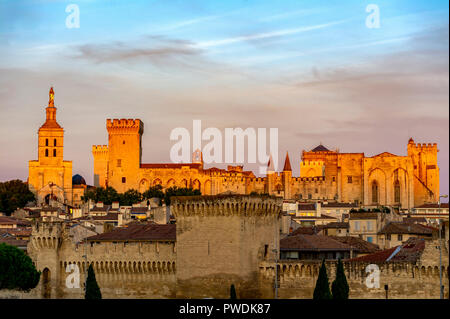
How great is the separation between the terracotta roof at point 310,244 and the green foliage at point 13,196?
86616 mm

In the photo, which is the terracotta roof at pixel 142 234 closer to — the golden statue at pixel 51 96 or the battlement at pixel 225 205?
the battlement at pixel 225 205

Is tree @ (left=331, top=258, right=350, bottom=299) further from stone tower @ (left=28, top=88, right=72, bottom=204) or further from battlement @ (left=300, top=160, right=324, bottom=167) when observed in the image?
battlement @ (left=300, top=160, right=324, bottom=167)

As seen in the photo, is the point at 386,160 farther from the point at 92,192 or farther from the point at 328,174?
the point at 92,192

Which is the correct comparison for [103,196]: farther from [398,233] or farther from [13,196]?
[398,233]

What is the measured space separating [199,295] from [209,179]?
4183 inches

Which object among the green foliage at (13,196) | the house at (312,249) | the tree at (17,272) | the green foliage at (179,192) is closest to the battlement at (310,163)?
the green foliage at (179,192)

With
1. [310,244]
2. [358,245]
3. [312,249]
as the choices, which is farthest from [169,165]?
[312,249]

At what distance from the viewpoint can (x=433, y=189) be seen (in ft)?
590

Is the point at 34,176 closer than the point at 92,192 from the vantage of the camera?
No

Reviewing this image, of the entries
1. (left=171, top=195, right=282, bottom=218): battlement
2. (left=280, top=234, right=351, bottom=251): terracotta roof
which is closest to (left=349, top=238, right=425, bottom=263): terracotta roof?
(left=280, top=234, right=351, bottom=251): terracotta roof

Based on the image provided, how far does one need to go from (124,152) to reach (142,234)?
3964 inches

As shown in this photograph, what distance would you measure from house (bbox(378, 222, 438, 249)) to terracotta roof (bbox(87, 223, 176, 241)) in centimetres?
2065

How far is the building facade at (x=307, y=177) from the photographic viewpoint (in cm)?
17588
